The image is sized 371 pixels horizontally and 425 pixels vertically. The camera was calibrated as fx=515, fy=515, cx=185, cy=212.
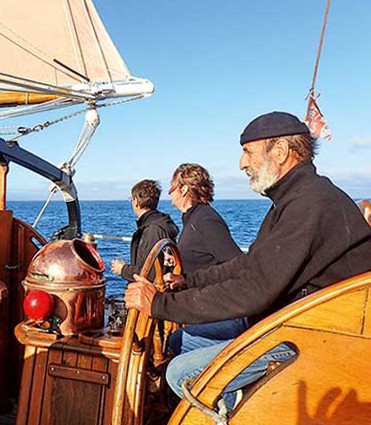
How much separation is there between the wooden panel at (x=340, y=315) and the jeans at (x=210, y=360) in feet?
1.71

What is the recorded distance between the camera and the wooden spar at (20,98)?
20.4ft

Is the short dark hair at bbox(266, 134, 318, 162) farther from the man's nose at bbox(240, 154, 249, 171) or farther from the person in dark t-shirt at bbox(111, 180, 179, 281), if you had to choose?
the person in dark t-shirt at bbox(111, 180, 179, 281)

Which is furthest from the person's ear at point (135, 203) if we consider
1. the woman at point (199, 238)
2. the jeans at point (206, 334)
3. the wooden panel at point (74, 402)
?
the wooden panel at point (74, 402)

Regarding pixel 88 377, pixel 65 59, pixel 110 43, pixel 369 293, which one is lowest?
pixel 88 377

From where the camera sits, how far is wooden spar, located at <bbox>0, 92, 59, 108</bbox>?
621cm

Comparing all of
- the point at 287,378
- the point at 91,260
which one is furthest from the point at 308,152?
the point at 91,260

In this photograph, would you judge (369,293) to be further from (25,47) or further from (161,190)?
(25,47)

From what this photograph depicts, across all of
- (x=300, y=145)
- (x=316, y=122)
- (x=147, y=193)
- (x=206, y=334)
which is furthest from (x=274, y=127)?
(x=316, y=122)

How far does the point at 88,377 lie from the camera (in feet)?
7.22

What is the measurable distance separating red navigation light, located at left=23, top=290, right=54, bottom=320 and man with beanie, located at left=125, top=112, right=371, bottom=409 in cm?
50

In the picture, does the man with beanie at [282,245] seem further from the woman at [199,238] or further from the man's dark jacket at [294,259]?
the woman at [199,238]

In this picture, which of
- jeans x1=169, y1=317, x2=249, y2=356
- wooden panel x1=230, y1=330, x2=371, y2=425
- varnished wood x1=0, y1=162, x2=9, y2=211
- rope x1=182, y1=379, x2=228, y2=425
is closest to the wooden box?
jeans x1=169, y1=317, x2=249, y2=356

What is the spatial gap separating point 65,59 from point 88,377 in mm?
5367

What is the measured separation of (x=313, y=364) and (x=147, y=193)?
2.81 m
